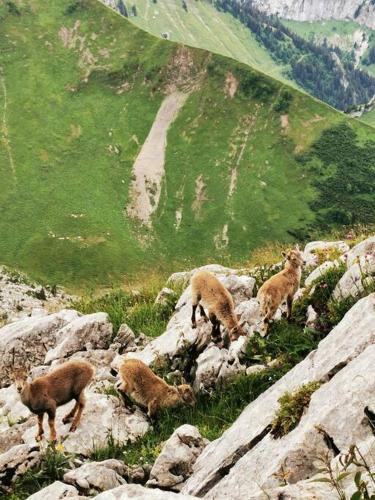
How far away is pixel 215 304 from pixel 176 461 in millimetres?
5093

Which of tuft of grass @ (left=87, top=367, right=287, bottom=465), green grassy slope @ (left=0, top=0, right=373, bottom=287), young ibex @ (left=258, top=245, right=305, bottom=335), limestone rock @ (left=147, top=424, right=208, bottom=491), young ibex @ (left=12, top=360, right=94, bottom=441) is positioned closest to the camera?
limestone rock @ (left=147, top=424, right=208, bottom=491)

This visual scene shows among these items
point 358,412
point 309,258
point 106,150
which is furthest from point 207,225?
point 358,412

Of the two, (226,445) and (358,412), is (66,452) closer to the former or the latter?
(226,445)

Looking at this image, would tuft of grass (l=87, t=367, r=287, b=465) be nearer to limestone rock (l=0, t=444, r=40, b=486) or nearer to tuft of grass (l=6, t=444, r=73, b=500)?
tuft of grass (l=6, t=444, r=73, b=500)

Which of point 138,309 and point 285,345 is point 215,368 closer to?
point 285,345

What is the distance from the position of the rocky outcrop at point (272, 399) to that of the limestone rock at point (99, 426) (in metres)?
2.86

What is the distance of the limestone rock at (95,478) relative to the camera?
31.5 ft

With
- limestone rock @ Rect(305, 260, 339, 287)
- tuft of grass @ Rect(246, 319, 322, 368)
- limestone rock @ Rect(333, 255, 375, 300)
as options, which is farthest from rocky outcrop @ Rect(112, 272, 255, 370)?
limestone rock @ Rect(333, 255, 375, 300)

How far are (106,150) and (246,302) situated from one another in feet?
615

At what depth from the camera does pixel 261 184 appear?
18638 cm

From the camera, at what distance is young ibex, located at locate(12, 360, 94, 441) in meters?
12.8

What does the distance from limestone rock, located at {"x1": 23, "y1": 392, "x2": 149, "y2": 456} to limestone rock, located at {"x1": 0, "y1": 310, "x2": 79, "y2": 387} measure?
16.5 feet

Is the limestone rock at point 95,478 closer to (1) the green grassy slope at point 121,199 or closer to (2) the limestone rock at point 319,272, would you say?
(2) the limestone rock at point 319,272

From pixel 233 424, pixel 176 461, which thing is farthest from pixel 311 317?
pixel 176 461
